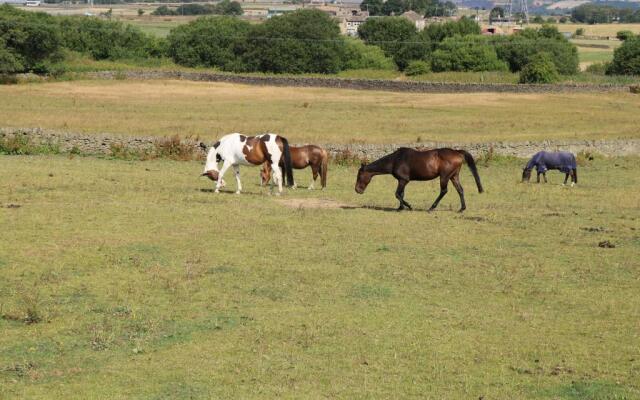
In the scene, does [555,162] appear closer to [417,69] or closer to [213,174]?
[213,174]

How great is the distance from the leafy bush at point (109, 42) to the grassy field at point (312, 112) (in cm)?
3004

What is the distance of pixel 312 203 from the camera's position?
24.7 metres

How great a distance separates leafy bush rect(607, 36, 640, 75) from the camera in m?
101

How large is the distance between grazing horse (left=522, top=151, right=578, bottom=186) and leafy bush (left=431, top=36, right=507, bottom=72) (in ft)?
263


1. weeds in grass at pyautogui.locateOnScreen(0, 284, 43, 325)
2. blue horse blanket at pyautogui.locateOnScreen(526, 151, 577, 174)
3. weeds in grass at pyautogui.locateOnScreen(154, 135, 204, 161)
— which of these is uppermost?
weeds in grass at pyautogui.locateOnScreen(0, 284, 43, 325)

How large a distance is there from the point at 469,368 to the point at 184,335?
385cm

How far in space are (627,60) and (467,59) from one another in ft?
55.8

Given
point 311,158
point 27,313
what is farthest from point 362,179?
point 27,313

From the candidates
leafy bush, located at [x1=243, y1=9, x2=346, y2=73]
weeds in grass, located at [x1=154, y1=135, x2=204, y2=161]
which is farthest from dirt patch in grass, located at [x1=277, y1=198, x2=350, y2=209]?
leafy bush, located at [x1=243, y1=9, x2=346, y2=73]

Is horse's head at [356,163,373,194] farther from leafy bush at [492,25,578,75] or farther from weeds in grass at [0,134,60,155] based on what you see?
leafy bush at [492,25,578,75]

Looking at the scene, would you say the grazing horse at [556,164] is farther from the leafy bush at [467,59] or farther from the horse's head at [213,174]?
the leafy bush at [467,59]

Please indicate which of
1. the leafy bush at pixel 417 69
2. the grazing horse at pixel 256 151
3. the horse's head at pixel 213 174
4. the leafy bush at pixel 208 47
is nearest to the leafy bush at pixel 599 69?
the leafy bush at pixel 417 69

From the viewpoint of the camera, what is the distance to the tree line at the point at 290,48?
106 meters

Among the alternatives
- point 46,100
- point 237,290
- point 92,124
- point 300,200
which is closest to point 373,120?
point 92,124
